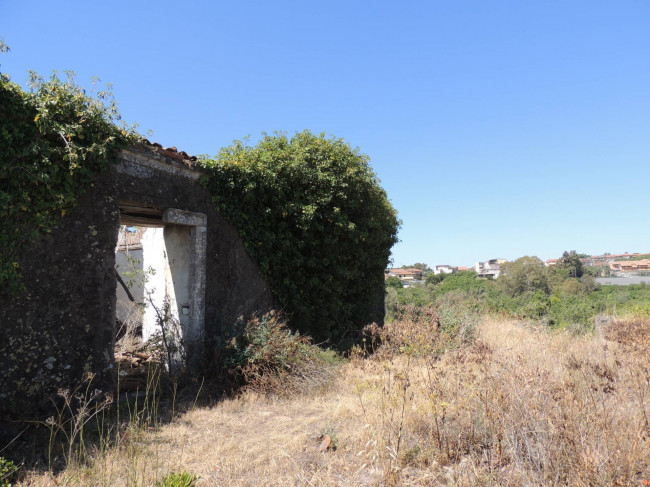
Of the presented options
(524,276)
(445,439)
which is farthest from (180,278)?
(524,276)

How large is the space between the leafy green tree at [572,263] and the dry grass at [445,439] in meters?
50.6

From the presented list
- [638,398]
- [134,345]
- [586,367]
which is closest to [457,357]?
[586,367]

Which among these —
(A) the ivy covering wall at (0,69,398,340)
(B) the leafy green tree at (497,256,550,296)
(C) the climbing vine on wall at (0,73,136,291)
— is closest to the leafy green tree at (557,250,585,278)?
(B) the leafy green tree at (497,256,550,296)

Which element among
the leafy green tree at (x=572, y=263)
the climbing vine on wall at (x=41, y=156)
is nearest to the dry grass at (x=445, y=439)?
the climbing vine on wall at (x=41, y=156)

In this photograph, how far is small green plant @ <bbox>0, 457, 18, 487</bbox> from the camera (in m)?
3.12

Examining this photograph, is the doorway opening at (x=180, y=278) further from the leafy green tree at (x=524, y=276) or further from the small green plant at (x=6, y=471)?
the leafy green tree at (x=524, y=276)

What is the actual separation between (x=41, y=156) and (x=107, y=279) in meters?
1.64

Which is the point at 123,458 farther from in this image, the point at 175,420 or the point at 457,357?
the point at 457,357

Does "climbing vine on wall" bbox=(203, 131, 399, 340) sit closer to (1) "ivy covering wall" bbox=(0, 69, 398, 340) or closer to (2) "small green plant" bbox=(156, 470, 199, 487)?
(1) "ivy covering wall" bbox=(0, 69, 398, 340)

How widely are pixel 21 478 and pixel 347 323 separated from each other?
6.83m

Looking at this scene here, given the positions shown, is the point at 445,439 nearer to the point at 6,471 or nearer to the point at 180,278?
the point at 6,471

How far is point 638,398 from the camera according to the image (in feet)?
13.0

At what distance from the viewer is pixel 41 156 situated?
4.51 m

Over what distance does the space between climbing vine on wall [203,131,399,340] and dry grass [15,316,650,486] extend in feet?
11.2
